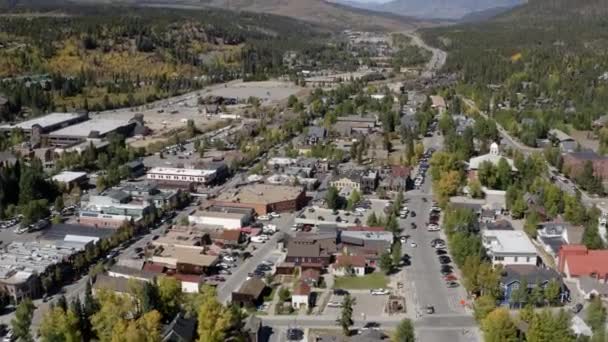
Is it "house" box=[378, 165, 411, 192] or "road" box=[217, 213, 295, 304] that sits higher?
"house" box=[378, 165, 411, 192]

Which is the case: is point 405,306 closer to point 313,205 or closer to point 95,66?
point 313,205

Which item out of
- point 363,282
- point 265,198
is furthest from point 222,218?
point 363,282

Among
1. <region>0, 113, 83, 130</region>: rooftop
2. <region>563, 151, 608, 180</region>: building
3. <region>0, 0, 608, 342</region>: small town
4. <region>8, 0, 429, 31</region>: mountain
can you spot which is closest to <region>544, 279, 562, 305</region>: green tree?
<region>0, 0, 608, 342</region>: small town

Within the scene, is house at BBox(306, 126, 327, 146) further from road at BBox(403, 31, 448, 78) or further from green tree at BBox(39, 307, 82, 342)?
road at BBox(403, 31, 448, 78)

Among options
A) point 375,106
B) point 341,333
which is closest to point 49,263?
point 341,333

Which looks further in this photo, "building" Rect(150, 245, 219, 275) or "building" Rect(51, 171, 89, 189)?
"building" Rect(51, 171, 89, 189)

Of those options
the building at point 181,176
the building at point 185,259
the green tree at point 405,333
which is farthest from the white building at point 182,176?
the green tree at point 405,333
